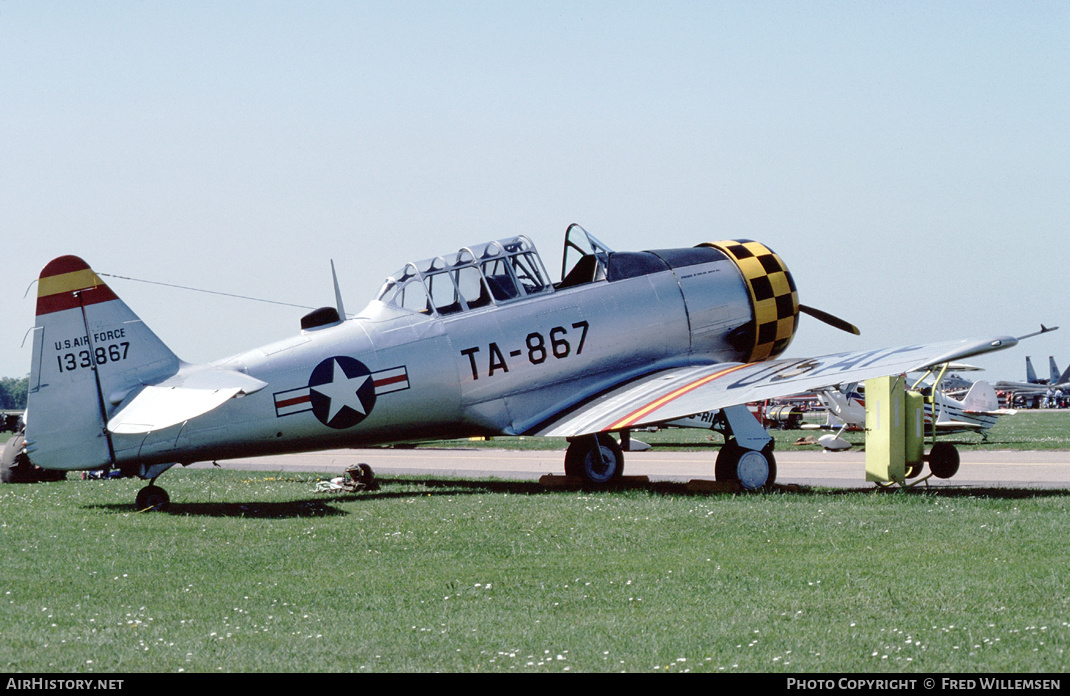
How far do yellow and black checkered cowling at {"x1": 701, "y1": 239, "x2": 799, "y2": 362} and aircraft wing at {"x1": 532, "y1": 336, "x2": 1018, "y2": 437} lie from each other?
1137 mm

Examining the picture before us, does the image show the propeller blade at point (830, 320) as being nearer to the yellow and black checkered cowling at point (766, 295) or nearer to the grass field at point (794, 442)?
the yellow and black checkered cowling at point (766, 295)

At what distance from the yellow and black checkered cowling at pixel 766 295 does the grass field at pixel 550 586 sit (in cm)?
402

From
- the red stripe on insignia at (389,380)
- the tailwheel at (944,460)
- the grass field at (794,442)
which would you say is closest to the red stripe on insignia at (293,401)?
the red stripe on insignia at (389,380)

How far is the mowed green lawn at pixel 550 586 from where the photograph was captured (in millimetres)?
5672

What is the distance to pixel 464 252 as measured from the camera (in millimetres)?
14828

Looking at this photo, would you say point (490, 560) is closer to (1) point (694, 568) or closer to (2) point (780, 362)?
(1) point (694, 568)

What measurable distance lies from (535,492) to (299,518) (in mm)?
3950

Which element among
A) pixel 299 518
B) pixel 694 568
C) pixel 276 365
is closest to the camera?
pixel 694 568

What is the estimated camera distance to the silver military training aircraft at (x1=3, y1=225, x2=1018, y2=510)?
40.1 ft

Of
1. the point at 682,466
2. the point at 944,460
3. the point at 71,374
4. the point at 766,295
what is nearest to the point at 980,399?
the point at 682,466

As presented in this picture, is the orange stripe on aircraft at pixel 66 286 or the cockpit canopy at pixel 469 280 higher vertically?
the orange stripe on aircraft at pixel 66 286

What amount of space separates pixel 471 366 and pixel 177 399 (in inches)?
148
